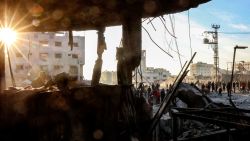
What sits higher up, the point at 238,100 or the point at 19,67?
the point at 19,67

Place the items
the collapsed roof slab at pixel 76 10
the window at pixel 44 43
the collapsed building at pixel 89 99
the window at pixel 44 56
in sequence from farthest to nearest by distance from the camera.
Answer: the window at pixel 44 43 < the window at pixel 44 56 < the collapsed roof slab at pixel 76 10 < the collapsed building at pixel 89 99

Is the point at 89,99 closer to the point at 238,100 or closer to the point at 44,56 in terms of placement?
the point at 238,100

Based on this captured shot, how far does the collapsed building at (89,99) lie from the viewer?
5.34m

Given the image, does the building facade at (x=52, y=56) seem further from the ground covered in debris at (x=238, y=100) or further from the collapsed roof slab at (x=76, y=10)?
the collapsed roof slab at (x=76, y=10)

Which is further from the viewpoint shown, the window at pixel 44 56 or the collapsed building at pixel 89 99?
the window at pixel 44 56

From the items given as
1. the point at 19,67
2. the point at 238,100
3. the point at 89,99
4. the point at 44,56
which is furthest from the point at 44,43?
the point at 89,99

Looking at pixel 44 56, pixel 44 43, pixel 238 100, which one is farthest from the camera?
pixel 44 43

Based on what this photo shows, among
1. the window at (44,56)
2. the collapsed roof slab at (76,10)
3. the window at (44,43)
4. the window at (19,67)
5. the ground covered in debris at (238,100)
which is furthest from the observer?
the window at (44,43)

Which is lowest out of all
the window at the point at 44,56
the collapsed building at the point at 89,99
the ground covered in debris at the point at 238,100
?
the ground covered in debris at the point at 238,100

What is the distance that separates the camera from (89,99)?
223 inches

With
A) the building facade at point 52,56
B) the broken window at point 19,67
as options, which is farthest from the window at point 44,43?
the broken window at point 19,67

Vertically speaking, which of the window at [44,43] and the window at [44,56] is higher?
the window at [44,43]

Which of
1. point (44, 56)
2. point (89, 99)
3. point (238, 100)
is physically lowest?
point (238, 100)

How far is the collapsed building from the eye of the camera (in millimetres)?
5336
